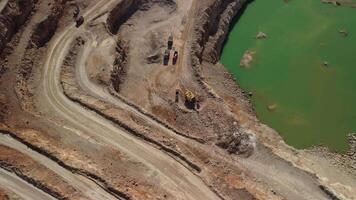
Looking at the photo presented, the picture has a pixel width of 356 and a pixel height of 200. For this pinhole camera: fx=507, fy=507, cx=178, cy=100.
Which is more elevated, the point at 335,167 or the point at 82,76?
the point at 82,76

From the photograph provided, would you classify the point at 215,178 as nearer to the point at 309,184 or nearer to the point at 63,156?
the point at 309,184

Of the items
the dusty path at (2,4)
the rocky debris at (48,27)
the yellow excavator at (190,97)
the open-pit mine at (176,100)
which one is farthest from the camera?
the rocky debris at (48,27)

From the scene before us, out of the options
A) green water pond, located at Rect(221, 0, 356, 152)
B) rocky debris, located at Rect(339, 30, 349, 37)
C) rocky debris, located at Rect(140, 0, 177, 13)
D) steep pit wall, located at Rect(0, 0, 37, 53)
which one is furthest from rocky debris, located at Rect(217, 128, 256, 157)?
steep pit wall, located at Rect(0, 0, 37, 53)

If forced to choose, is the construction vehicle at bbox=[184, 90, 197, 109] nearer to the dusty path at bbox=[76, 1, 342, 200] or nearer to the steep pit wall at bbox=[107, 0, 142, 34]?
the dusty path at bbox=[76, 1, 342, 200]

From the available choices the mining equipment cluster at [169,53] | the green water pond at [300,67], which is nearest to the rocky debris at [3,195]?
the mining equipment cluster at [169,53]

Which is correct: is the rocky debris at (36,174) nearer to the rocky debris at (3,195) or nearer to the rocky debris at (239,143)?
the rocky debris at (3,195)

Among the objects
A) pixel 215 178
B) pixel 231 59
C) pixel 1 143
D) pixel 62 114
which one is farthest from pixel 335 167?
pixel 1 143

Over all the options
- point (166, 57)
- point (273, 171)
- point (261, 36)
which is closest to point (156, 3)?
point (166, 57)
